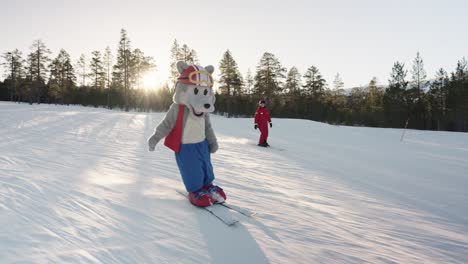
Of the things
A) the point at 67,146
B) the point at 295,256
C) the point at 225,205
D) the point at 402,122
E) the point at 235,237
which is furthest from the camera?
the point at 402,122

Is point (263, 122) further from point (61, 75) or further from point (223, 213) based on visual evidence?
point (61, 75)

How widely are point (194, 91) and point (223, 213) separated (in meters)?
1.46

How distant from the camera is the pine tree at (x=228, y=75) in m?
37.9

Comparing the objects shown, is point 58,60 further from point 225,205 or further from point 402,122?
point 402,122

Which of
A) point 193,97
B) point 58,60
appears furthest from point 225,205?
point 58,60

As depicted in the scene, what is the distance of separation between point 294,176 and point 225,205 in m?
2.55

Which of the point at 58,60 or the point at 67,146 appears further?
the point at 58,60

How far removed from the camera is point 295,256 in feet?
6.68

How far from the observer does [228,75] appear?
38.2m

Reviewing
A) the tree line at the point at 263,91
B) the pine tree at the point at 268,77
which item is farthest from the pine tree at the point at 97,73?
the pine tree at the point at 268,77

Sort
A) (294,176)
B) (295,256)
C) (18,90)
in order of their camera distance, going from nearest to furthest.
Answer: (295,256) → (294,176) → (18,90)

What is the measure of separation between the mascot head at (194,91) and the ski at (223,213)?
3.66ft

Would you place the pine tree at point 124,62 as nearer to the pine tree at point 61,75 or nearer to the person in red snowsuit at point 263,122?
the pine tree at point 61,75

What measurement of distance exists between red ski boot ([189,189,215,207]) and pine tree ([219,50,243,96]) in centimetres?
3623
